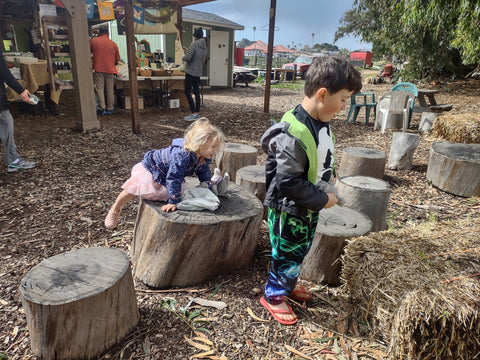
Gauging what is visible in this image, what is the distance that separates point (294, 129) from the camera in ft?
6.07

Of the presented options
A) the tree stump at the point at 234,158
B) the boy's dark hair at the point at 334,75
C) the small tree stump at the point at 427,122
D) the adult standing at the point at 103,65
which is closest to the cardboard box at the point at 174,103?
the adult standing at the point at 103,65

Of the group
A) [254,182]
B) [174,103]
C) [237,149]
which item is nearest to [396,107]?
[237,149]

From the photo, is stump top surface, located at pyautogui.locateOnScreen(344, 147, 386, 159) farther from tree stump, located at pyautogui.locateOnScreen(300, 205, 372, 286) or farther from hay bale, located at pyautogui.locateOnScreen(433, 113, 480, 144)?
hay bale, located at pyautogui.locateOnScreen(433, 113, 480, 144)

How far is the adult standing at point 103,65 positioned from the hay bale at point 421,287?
27.7 feet

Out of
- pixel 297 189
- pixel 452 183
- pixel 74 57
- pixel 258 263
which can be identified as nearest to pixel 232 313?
pixel 258 263

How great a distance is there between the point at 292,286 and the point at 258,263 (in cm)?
80

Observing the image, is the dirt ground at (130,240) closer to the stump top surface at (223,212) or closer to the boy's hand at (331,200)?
the stump top surface at (223,212)

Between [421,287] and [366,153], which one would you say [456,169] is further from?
[421,287]

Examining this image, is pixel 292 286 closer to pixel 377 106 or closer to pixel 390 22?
pixel 377 106

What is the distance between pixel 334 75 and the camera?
5.84 feet

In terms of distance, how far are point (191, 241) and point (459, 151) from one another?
4505mm

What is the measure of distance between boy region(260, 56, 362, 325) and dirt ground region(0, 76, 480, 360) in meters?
0.42

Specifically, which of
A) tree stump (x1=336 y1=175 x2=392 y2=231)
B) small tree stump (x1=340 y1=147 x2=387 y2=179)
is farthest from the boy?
small tree stump (x1=340 y1=147 x2=387 y2=179)

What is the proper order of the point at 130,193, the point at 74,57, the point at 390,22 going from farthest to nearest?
the point at 390,22, the point at 74,57, the point at 130,193
